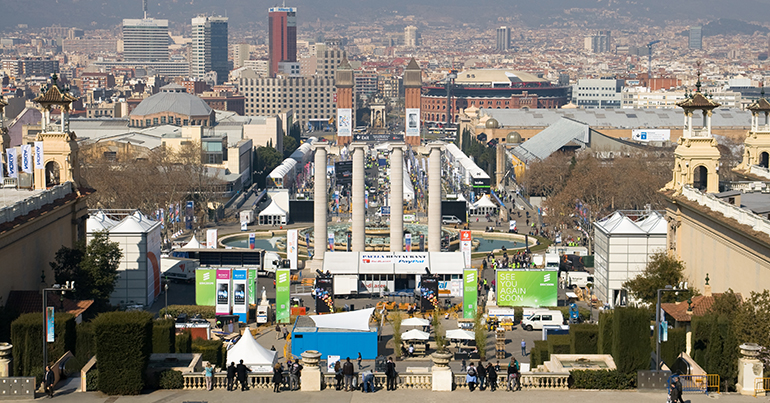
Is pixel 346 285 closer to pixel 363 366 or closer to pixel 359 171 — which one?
pixel 359 171

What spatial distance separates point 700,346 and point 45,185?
3629cm

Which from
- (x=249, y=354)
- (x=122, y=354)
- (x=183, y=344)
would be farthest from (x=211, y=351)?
(x=122, y=354)

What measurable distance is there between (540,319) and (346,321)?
13.9m

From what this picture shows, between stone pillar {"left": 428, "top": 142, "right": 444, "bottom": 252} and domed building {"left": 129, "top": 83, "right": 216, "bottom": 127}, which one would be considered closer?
stone pillar {"left": 428, "top": 142, "right": 444, "bottom": 252}

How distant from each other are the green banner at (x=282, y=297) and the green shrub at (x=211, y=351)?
47.4 feet

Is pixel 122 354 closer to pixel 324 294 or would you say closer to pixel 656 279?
pixel 324 294

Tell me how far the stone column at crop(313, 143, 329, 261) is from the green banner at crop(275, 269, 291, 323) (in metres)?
17.8

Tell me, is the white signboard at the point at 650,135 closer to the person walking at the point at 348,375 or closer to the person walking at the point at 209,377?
the person walking at the point at 348,375

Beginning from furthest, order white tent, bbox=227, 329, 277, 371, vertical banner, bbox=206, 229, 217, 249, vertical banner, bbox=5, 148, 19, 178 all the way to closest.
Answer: vertical banner, bbox=206, 229, 217, 249
vertical banner, bbox=5, 148, 19, 178
white tent, bbox=227, 329, 277, 371

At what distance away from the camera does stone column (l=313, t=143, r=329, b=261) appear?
84625 mm

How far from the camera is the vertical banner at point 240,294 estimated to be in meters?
67.8

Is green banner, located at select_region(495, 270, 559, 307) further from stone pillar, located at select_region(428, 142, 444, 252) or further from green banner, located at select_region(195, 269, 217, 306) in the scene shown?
green banner, located at select_region(195, 269, 217, 306)

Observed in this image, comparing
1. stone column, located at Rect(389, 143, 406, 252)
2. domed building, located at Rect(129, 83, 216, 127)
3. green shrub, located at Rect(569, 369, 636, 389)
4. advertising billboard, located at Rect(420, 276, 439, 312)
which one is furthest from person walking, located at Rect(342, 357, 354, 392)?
domed building, located at Rect(129, 83, 216, 127)

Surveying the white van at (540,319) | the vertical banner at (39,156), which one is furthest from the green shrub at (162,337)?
the white van at (540,319)
